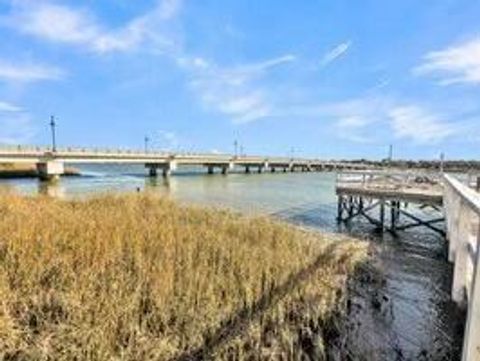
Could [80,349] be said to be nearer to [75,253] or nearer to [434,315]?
[75,253]

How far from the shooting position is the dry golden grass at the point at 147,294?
614 centimetres

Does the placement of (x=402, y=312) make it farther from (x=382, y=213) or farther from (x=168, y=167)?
(x=168, y=167)

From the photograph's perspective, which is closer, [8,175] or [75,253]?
[75,253]

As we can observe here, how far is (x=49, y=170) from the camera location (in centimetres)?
6103

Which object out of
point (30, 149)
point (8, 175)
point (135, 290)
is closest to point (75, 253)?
point (135, 290)

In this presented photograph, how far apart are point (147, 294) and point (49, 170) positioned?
57.4 meters

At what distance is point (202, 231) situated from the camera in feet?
38.3

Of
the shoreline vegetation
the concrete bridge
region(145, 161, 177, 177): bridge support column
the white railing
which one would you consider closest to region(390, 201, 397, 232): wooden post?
the white railing

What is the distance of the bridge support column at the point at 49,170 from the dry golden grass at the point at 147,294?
53.3 metres

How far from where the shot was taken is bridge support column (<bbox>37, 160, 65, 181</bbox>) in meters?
61.0

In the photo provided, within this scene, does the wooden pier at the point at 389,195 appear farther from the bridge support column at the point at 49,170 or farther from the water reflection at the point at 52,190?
the bridge support column at the point at 49,170

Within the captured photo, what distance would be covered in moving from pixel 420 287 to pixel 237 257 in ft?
18.7

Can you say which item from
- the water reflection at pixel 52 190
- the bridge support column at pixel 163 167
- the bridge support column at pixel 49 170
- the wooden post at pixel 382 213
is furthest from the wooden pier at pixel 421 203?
the bridge support column at pixel 163 167

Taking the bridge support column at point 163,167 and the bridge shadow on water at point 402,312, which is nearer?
the bridge shadow on water at point 402,312
